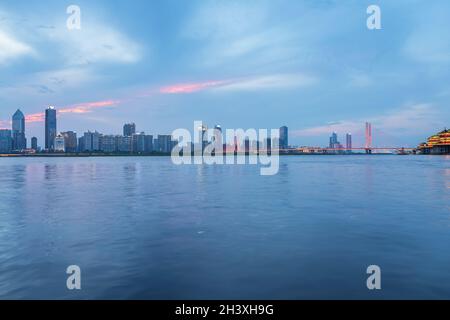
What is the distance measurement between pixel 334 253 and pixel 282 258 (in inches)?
89.4

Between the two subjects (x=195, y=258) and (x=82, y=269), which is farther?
(x=195, y=258)

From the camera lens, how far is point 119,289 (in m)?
10.8

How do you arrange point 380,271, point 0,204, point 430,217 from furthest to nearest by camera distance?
1. point 0,204
2. point 430,217
3. point 380,271

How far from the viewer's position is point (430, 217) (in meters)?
22.6

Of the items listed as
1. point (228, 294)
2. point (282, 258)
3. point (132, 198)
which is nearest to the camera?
point (228, 294)

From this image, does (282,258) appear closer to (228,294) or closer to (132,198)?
(228,294)

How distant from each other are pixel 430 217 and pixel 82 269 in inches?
810

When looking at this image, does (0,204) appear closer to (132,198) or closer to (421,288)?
(132,198)
